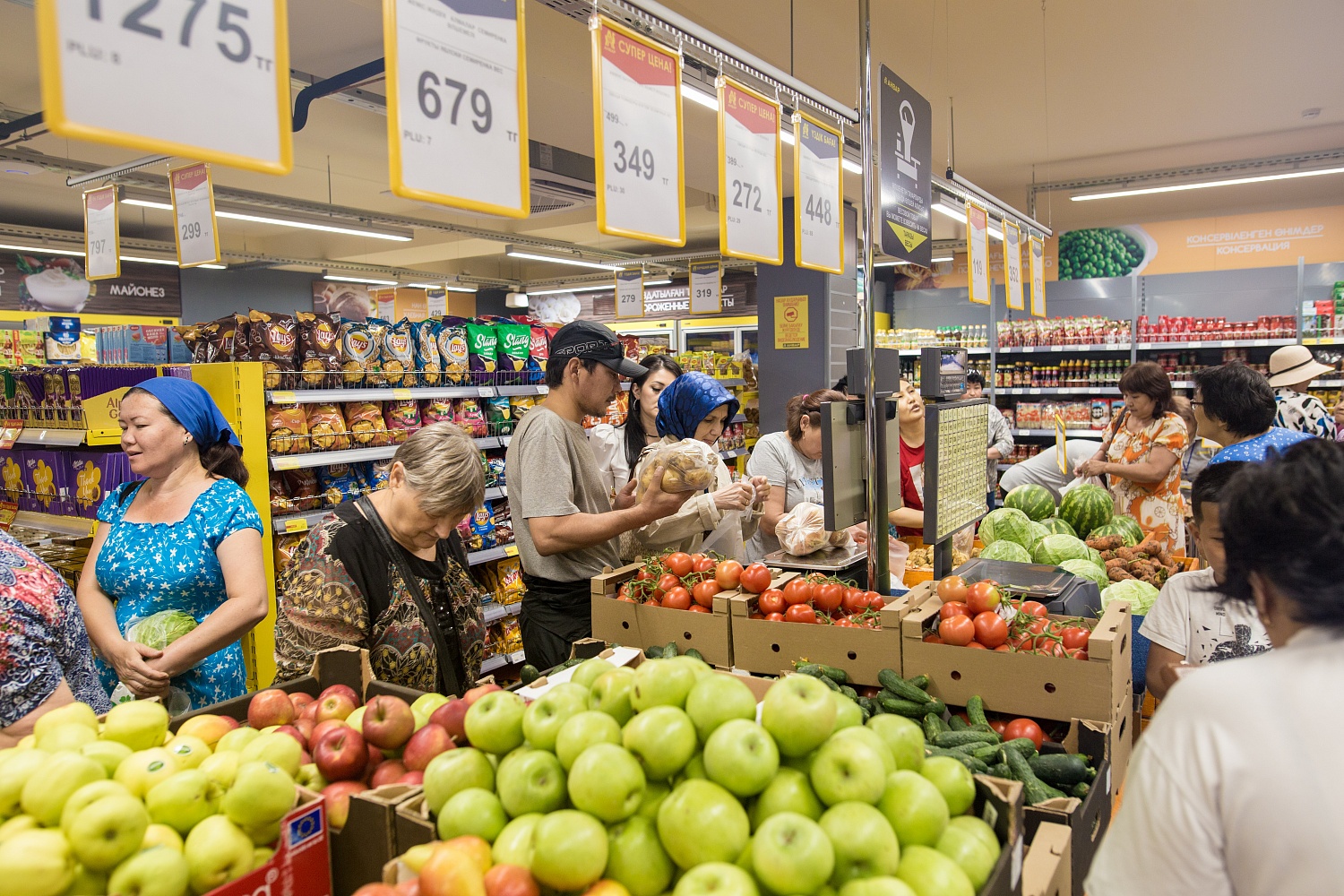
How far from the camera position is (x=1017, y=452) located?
933 cm

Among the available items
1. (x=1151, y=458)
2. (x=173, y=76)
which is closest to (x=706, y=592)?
(x=173, y=76)

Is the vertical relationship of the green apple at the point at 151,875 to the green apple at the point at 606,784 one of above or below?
below

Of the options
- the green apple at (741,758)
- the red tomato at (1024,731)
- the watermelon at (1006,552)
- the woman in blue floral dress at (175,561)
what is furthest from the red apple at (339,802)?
the watermelon at (1006,552)

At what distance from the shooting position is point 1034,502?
4.75 meters

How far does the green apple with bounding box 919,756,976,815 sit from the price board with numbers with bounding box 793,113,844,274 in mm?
2542

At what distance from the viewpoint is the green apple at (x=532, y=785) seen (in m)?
1.19

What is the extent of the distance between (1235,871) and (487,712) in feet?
3.53

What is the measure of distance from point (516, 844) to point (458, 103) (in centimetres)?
155

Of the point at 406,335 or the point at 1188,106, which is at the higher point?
the point at 1188,106

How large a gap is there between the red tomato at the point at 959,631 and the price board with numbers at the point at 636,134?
1.37 metres

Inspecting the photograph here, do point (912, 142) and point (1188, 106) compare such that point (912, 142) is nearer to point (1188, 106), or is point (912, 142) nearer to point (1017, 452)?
point (1188, 106)

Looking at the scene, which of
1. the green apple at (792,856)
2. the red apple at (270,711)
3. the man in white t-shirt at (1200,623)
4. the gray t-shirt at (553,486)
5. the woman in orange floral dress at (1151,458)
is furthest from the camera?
the woman in orange floral dress at (1151,458)

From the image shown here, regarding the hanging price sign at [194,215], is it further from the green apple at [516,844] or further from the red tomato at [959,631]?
the green apple at [516,844]

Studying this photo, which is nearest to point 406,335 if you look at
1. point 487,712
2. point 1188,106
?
point 487,712
